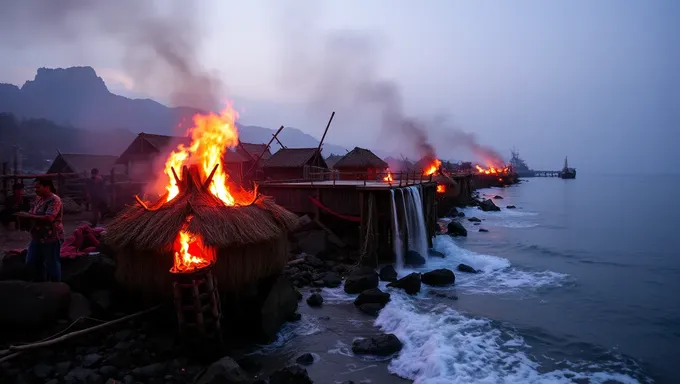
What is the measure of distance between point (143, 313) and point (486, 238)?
90.8ft

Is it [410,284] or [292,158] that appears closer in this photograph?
[410,284]

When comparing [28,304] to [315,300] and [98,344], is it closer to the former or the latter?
[98,344]

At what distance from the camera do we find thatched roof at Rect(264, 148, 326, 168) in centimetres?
3641

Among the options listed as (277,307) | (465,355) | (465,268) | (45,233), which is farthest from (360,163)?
(45,233)

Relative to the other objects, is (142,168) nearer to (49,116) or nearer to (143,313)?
(143,313)

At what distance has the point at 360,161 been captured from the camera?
43531 mm

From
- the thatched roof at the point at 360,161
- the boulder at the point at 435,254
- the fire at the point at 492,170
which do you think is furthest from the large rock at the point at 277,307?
the fire at the point at 492,170

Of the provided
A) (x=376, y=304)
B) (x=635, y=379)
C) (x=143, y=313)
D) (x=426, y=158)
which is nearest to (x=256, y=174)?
(x=376, y=304)

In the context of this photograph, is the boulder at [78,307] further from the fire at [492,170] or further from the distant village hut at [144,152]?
the fire at [492,170]

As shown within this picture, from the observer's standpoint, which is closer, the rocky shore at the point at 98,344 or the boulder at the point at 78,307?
the rocky shore at the point at 98,344

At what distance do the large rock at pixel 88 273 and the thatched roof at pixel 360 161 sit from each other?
3405cm

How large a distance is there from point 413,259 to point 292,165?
18362 mm

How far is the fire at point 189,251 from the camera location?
955 centimetres

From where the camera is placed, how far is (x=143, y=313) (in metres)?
9.80
